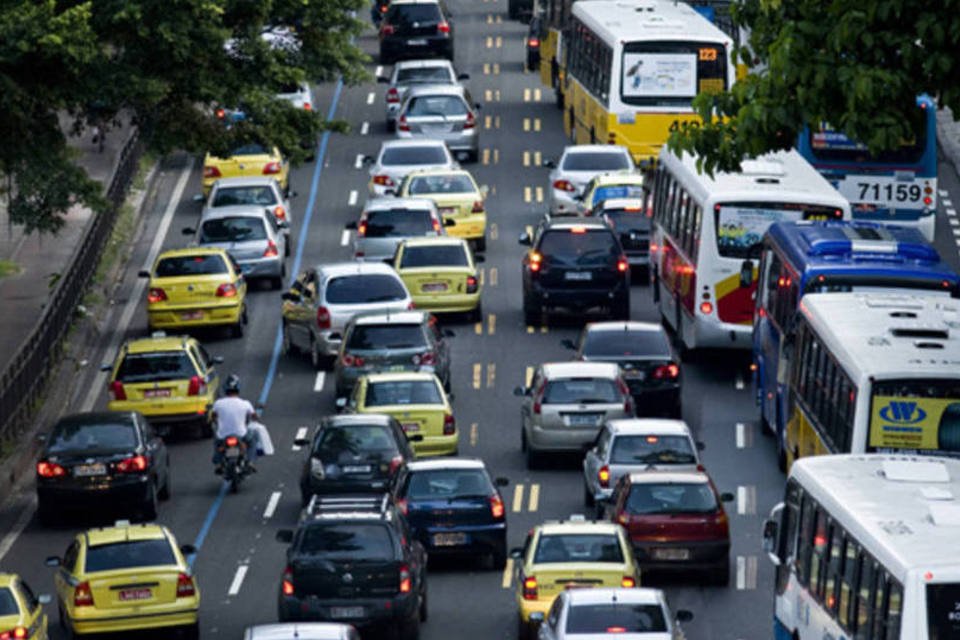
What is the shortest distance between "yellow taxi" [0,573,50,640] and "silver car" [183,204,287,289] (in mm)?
24233

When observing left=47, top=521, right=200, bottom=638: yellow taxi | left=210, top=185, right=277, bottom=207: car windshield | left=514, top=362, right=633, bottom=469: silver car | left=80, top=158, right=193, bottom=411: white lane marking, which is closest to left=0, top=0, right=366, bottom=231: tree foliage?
left=80, top=158, right=193, bottom=411: white lane marking

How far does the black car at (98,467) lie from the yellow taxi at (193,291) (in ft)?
35.6

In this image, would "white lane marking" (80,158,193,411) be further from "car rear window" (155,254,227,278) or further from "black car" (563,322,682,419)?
"black car" (563,322,682,419)

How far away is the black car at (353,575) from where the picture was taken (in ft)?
103

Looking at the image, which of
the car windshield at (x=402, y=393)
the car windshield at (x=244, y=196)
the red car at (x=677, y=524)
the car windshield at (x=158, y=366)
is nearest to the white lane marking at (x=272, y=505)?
the car windshield at (x=402, y=393)

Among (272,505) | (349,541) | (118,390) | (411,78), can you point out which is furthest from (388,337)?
(411,78)

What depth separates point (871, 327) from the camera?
113ft

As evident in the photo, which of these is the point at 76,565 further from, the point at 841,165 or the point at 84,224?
the point at 84,224

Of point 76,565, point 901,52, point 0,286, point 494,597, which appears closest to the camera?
point 901,52

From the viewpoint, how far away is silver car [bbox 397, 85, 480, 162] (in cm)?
6712

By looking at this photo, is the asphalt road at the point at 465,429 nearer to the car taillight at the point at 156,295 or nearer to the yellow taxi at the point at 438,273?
the yellow taxi at the point at 438,273

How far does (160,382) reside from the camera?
44.4 metres

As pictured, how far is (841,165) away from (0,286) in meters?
16.4

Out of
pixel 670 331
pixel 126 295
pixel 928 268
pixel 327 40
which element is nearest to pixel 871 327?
pixel 928 268
